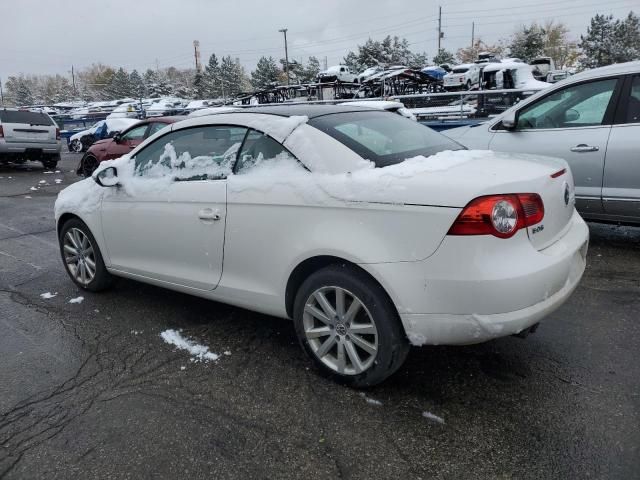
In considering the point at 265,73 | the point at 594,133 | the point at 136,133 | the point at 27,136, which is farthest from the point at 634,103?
the point at 265,73

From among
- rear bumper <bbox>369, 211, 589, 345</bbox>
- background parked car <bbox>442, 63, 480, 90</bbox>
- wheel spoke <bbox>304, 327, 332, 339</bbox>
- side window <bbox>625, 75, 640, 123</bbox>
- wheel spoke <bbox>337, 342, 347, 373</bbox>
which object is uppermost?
background parked car <bbox>442, 63, 480, 90</bbox>

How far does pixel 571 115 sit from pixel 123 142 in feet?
29.4

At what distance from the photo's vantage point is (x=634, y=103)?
4.73 meters

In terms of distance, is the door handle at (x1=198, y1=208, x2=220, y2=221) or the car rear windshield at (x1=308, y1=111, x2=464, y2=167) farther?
the door handle at (x1=198, y1=208, x2=220, y2=221)

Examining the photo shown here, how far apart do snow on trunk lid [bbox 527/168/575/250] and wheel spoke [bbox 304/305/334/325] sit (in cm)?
113

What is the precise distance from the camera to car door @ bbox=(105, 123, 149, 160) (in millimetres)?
10625

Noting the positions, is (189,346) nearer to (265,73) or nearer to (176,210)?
(176,210)

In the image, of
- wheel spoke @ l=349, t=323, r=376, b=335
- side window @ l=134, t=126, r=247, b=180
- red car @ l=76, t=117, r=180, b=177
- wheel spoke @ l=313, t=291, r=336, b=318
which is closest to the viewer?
wheel spoke @ l=349, t=323, r=376, b=335

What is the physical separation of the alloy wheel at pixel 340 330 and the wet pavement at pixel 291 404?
0.17 meters

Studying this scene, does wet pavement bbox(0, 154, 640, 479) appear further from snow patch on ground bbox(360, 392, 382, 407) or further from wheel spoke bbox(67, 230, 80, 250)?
wheel spoke bbox(67, 230, 80, 250)

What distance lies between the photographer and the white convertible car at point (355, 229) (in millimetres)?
2402

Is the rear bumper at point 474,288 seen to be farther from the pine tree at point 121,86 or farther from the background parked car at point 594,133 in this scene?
the pine tree at point 121,86

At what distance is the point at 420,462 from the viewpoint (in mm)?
2262

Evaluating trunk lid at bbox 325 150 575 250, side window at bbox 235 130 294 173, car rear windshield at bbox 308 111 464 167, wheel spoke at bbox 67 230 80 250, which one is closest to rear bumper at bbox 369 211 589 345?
trunk lid at bbox 325 150 575 250
